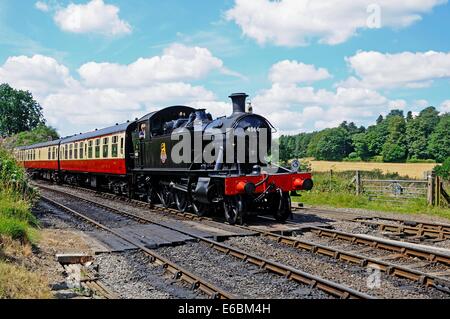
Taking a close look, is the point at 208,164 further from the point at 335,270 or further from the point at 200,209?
the point at 335,270

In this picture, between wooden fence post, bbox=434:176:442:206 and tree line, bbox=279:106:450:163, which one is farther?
tree line, bbox=279:106:450:163

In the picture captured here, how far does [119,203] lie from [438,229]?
1212cm

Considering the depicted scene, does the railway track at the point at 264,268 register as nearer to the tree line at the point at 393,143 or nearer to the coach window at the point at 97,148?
the coach window at the point at 97,148

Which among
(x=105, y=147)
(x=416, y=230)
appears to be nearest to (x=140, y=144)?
(x=105, y=147)

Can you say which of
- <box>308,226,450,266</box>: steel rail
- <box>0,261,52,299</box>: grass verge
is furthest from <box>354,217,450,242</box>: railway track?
<box>0,261,52,299</box>: grass verge

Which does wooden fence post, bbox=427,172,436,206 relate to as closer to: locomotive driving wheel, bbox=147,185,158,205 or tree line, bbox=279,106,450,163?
locomotive driving wheel, bbox=147,185,158,205

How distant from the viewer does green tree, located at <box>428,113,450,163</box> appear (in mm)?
65750

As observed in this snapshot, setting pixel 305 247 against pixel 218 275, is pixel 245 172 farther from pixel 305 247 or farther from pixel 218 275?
pixel 218 275

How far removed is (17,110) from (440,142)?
80.1 meters

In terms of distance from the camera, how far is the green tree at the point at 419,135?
6956cm

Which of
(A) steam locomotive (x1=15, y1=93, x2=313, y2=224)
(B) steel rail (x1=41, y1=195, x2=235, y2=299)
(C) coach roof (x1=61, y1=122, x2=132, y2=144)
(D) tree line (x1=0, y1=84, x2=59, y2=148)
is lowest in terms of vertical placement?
(B) steel rail (x1=41, y1=195, x2=235, y2=299)

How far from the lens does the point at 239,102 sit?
44.3 ft

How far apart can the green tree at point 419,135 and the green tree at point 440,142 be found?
105 centimetres

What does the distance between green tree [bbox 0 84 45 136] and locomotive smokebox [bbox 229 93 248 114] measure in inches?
3521
